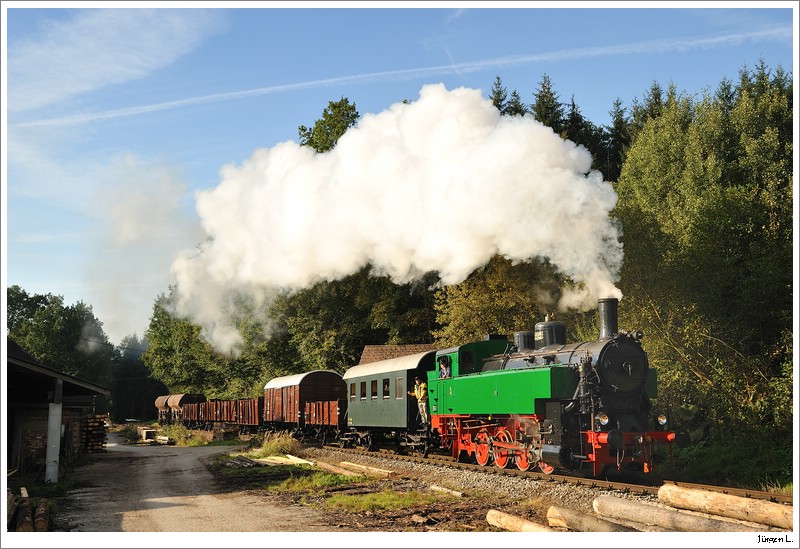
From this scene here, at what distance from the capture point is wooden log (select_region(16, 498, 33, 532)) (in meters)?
10.8

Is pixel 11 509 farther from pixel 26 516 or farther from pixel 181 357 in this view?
→ pixel 181 357

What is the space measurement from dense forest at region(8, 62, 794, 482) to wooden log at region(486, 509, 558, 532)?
358 inches

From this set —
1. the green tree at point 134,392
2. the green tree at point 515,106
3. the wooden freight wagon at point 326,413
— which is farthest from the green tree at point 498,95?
the green tree at point 134,392

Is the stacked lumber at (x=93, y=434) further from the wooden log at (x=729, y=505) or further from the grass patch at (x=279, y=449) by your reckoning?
the wooden log at (x=729, y=505)

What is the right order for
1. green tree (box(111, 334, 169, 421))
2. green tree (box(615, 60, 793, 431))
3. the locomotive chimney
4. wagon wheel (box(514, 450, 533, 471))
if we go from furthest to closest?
green tree (box(111, 334, 169, 421)), green tree (box(615, 60, 793, 431)), wagon wheel (box(514, 450, 533, 471)), the locomotive chimney

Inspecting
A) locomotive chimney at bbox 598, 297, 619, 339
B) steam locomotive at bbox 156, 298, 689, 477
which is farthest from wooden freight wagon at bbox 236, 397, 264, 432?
locomotive chimney at bbox 598, 297, 619, 339

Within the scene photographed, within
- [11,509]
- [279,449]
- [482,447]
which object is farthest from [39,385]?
[482,447]

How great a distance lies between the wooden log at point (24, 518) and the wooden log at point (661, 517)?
8.26 meters

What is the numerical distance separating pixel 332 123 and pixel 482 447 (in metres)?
26.9

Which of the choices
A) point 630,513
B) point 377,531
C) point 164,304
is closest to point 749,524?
point 630,513

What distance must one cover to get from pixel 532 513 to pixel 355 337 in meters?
27.5

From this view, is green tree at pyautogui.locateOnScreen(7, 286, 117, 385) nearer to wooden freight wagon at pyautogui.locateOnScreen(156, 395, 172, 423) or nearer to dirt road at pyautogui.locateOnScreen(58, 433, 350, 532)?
wooden freight wagon at pyautogui.locateOnScreen(156, 395, 172, 423)

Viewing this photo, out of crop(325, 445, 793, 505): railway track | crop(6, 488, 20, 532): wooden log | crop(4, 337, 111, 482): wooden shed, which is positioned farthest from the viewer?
crop(4, 337, 111, 482): wooden shed

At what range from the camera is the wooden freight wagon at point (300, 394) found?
29.2 m
